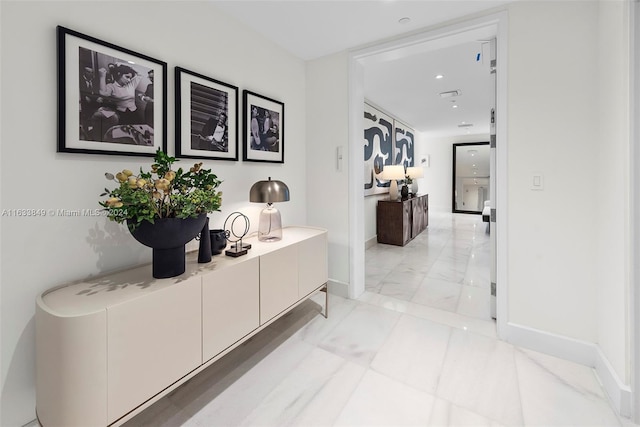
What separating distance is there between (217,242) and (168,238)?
0.49 meters

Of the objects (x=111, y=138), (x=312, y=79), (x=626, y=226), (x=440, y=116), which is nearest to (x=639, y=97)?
(x=626, y=226)

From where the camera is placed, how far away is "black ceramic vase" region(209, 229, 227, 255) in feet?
5.81

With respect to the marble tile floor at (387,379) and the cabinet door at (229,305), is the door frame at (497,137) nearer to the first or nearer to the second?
the marble tile floor at (387,379)

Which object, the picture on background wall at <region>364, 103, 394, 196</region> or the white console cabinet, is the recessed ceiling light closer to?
the picture on background wall at <region>364, 103, 394, 196</region>

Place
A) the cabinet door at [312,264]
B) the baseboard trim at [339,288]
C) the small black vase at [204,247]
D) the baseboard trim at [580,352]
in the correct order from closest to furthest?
the baseboard trim at [580,352]
the small black vase at [204,247]
the cabinet door at [312,264]
the baseboard trim at [339,288]

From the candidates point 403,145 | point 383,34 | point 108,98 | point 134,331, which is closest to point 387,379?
point 134,331

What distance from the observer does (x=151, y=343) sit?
1207mm

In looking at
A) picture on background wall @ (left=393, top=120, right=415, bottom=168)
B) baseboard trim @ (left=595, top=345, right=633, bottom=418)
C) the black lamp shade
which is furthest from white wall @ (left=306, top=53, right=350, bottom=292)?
picture on background wall @ (left=393, top=120, right=415, bottom=168)

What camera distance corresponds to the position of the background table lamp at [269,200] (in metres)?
2.04

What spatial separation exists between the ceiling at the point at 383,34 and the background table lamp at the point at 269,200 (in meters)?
1.27

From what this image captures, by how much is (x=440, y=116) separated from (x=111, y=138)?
6103 millimetres

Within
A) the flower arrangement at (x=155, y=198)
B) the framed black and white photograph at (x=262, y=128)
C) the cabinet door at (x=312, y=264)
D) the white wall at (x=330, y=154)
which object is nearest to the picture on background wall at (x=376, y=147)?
the white wall at (x=330, y=154)

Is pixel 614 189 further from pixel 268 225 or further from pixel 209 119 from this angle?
pixel 209 119

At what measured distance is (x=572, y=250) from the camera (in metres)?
1.86
